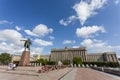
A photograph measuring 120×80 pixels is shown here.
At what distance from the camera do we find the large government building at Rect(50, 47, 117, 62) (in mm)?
147875

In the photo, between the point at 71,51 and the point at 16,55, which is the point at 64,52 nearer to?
the point at 71,51

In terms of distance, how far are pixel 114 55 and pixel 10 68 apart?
149529mm

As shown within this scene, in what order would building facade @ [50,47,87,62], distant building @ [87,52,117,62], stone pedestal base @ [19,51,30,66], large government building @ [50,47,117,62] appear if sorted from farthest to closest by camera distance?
building facade @ [50,47,87,62]
large government building @ [50,47,117,62]
distant building @ [87,52,117,62]
stone pedestal base @ [19,51,30,66]

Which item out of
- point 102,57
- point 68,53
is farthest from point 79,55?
point 102,57

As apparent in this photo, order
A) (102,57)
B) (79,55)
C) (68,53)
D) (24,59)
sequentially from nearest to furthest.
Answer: (24,59) < (79,55) < (68,53) < (102,57)

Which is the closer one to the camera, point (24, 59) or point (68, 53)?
point (24, 59)

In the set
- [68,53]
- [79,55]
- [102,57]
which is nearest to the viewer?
[79,55]

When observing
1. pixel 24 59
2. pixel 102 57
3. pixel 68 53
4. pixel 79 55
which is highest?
pixel 68 53

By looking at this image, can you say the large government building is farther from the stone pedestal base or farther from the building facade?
the stone pedestal base

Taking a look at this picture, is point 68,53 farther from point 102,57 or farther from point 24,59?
point 24,59

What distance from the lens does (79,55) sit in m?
148

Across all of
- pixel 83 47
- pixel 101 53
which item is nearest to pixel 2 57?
pixel 83 47

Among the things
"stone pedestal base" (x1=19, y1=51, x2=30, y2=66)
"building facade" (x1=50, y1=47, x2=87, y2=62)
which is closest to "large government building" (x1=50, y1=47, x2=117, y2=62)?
"building facade" (x1=50, y1=47, x2=87, y2=62)

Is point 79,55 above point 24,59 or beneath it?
above
